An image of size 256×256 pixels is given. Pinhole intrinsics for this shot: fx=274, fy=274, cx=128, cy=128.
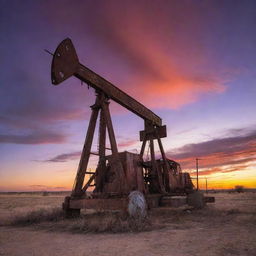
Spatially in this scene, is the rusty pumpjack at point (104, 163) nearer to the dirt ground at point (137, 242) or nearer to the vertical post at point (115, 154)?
the vertical post at point (115, 154)

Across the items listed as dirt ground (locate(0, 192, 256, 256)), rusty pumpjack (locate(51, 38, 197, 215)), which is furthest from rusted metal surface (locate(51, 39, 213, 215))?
dirt ground (locate(0, 192, 256, 256))

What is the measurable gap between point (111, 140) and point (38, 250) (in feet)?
18.0

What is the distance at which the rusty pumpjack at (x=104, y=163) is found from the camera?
994 cm

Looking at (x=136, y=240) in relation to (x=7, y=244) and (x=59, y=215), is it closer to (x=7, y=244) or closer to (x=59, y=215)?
(x=7, y=244)

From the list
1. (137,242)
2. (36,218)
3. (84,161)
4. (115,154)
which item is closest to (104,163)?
(84,161)

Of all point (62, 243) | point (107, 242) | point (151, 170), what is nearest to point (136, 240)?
point (107, 242)

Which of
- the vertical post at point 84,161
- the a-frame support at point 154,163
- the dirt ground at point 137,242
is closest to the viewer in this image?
the dirt ground at point 137,242

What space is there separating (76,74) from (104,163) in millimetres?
3937

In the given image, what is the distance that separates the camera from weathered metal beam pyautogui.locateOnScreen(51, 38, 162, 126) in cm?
966

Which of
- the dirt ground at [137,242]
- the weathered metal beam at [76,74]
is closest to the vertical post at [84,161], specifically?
the weathered metal beam at [76,74]

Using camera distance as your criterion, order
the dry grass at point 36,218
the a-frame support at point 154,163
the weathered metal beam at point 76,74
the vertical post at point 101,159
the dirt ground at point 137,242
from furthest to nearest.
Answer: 1. the a-frame support at point 154,163
2. the vertical post at point 101,159
3. the dry grass at point 36,218
4. the weathered metal beam at point 76,74
5. the dirt ground at point 137,242

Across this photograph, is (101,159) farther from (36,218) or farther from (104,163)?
(36,218)

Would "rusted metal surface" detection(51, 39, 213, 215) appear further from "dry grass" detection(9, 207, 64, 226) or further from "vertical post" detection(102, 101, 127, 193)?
"dry grass" detection(9, 207, 64, 226)

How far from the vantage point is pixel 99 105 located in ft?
37.8
